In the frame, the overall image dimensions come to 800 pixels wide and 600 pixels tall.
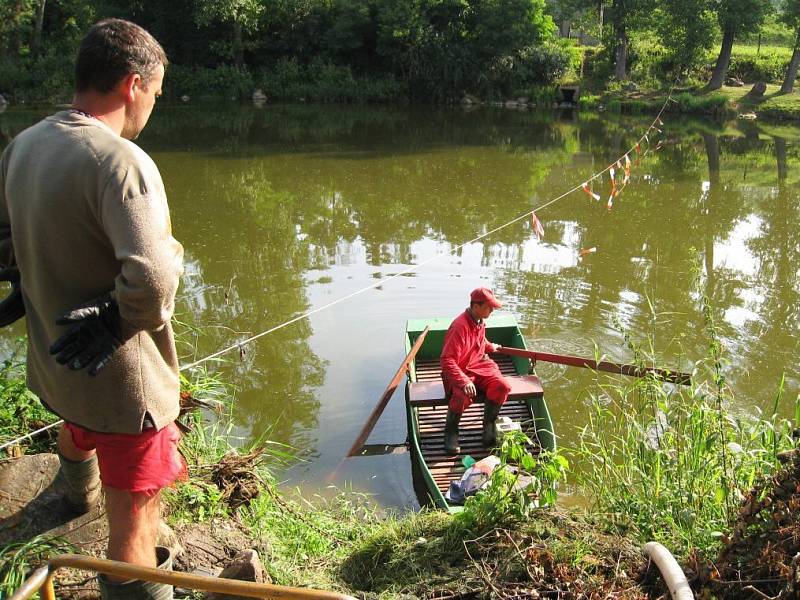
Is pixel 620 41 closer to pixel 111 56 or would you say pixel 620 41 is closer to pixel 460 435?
pixel 460 435

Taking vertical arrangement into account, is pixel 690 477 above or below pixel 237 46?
below

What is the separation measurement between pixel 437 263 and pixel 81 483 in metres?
7.55

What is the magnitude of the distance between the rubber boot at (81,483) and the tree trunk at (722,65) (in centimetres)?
3014

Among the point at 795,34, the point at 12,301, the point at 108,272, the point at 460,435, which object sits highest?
the point at 795,34

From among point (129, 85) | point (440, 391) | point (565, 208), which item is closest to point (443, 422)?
point (440, 391)

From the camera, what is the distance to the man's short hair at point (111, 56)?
2.19 meters

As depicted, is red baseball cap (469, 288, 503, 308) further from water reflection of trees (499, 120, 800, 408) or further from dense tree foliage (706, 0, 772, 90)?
dense tree foliage (706, 0, 772, 90)

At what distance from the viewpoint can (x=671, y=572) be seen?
8.07ft

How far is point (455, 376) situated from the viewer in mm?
5488

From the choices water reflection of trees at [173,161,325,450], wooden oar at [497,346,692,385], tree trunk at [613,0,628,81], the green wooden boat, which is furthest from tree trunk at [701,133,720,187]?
the green wooden boat

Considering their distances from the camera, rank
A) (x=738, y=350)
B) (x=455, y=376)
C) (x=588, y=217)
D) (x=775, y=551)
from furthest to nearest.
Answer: (x=588, y=217)
(x=738, y=350)
(x=455, y=376)
(x=775, y=551)

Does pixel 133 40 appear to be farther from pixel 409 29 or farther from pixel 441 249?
pixel 409 29

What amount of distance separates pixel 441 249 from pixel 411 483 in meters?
5.74

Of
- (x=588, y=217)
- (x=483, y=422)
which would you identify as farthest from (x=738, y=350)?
(x=588, y=217)
